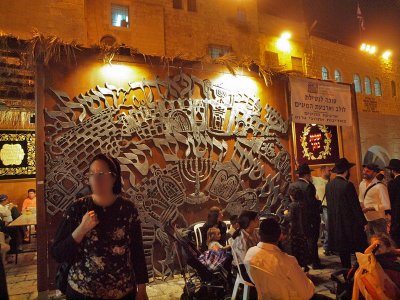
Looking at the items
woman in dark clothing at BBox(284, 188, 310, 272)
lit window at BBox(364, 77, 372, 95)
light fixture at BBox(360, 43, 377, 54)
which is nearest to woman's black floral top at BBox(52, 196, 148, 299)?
woman in dark clothing at BBox(284, 188, 310, 272)

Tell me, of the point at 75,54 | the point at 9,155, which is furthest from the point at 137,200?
the point at 9,155

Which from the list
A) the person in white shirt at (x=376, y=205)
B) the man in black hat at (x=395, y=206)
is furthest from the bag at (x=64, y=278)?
the person in white shirt at (x=376, y=205)

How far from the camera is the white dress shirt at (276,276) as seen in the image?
117 inches

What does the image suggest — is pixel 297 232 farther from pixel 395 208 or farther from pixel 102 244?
pixel 102 244

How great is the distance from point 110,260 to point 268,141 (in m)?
5.71

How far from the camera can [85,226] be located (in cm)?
226

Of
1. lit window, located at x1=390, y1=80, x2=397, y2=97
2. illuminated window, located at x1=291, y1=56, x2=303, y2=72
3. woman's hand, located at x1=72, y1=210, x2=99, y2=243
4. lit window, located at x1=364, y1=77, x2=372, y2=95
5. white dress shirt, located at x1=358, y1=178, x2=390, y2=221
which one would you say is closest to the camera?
woman's hand, located at x1=72, y1=210, x2=99, y2=243

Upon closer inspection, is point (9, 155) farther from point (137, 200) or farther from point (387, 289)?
point (387, 289)

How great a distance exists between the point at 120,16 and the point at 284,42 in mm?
10350

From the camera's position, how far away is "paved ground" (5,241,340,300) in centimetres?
532

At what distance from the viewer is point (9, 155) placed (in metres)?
11.8

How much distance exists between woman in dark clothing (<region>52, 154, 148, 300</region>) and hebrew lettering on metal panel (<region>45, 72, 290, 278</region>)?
131 inches

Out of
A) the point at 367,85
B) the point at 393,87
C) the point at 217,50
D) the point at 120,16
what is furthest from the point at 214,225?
the point at 393,87

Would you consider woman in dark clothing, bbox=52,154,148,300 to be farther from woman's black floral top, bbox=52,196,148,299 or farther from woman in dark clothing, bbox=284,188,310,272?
woman in dark clothing, bbox=284,188,310,272
